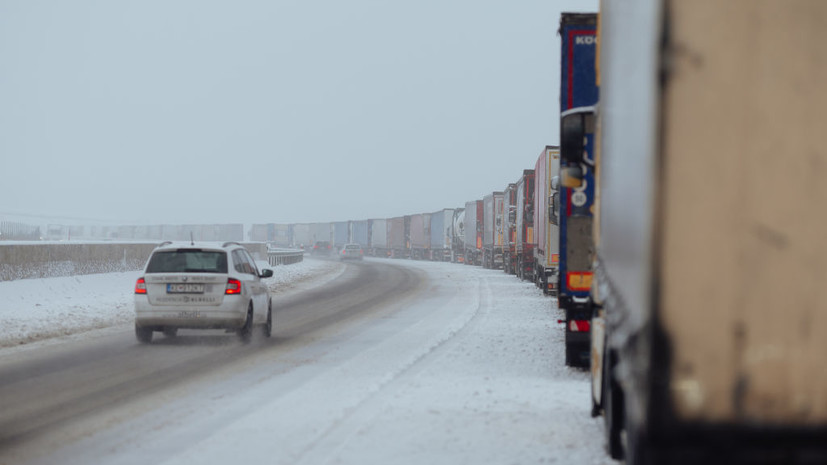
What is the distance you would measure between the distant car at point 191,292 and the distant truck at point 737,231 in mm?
12122

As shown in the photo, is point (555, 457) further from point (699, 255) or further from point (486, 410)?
point (699, 255)

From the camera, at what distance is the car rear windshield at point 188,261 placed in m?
15.6

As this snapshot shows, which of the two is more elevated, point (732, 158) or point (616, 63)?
point (616, 63)

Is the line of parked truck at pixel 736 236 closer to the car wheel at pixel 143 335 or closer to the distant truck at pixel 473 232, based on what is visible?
the car wheel at pixel 143 335

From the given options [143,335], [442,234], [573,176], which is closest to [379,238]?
[442,234]

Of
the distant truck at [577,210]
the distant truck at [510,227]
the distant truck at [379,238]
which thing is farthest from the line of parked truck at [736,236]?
the distant truck at [379,238]

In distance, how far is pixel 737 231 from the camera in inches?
150

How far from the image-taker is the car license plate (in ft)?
50.4

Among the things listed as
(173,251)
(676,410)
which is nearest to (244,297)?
(173,251)

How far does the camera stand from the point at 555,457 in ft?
23.9

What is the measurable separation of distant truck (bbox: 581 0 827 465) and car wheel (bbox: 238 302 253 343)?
12464 mm

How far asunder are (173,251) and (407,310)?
944 cm

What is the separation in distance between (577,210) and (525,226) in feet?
83.9

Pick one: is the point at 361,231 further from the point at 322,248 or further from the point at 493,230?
the point at 493,230
